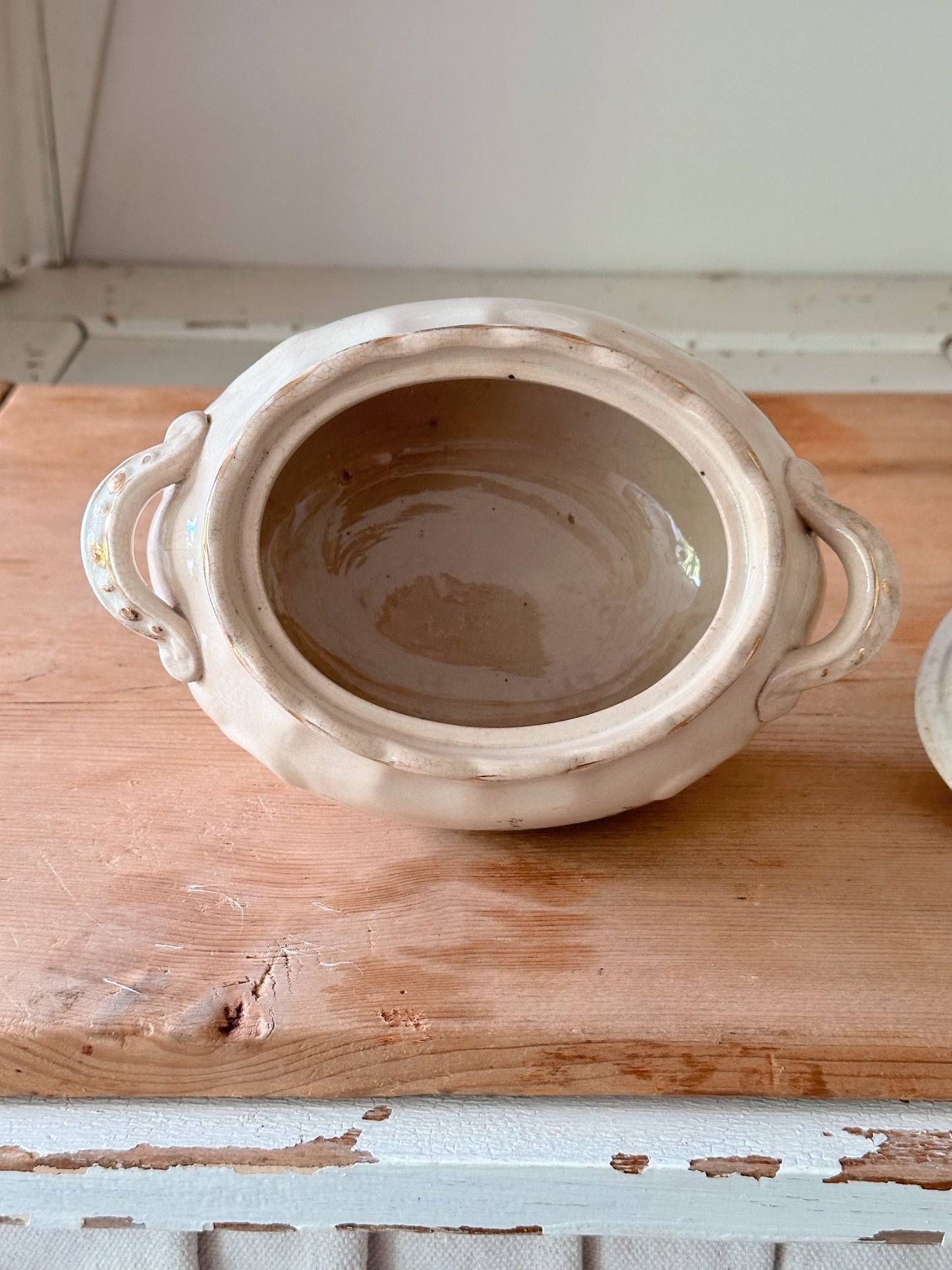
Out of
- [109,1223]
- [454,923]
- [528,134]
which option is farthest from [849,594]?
[528,134]

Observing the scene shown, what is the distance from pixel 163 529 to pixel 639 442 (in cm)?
26

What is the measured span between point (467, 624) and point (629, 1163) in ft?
0.94

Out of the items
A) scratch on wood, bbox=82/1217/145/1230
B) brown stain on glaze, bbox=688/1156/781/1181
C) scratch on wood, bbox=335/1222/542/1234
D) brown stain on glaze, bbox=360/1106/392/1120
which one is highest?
brown stain on glaze, bbox=360/1106/392/1120

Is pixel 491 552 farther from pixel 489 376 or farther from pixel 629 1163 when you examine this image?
pixel 629 1163

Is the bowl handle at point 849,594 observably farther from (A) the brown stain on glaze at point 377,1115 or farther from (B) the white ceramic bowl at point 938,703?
(A) the brown stain on glaze at point 377,1115

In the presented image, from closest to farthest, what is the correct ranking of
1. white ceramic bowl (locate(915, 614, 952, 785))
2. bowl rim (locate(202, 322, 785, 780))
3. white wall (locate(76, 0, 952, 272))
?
bowl rim (locate(202, 322, 785, 780)), white ceramic bowl (locate(915, 614, 952, 785)), white wall (locate(76, 0, 952, 272))

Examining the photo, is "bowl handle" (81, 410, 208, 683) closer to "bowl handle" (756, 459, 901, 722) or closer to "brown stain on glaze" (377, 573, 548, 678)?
"brown stain on glaze" (377, 573, 548, 678)

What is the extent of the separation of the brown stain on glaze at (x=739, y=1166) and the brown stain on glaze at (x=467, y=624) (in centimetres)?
25

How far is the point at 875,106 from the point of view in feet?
5.20

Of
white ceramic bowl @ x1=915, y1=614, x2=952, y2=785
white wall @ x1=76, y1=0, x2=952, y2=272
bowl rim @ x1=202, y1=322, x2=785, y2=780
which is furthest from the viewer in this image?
white wall @ x1=76, y1=0, x2=952, y2=272

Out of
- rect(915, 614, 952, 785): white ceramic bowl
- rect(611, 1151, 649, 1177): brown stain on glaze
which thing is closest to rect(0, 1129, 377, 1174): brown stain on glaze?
rect(611, 1151, 649, 1177): brown stain on glaze

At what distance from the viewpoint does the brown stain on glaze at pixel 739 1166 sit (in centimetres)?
56

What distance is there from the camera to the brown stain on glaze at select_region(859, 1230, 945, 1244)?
0.58 metres

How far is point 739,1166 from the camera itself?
56 cm
